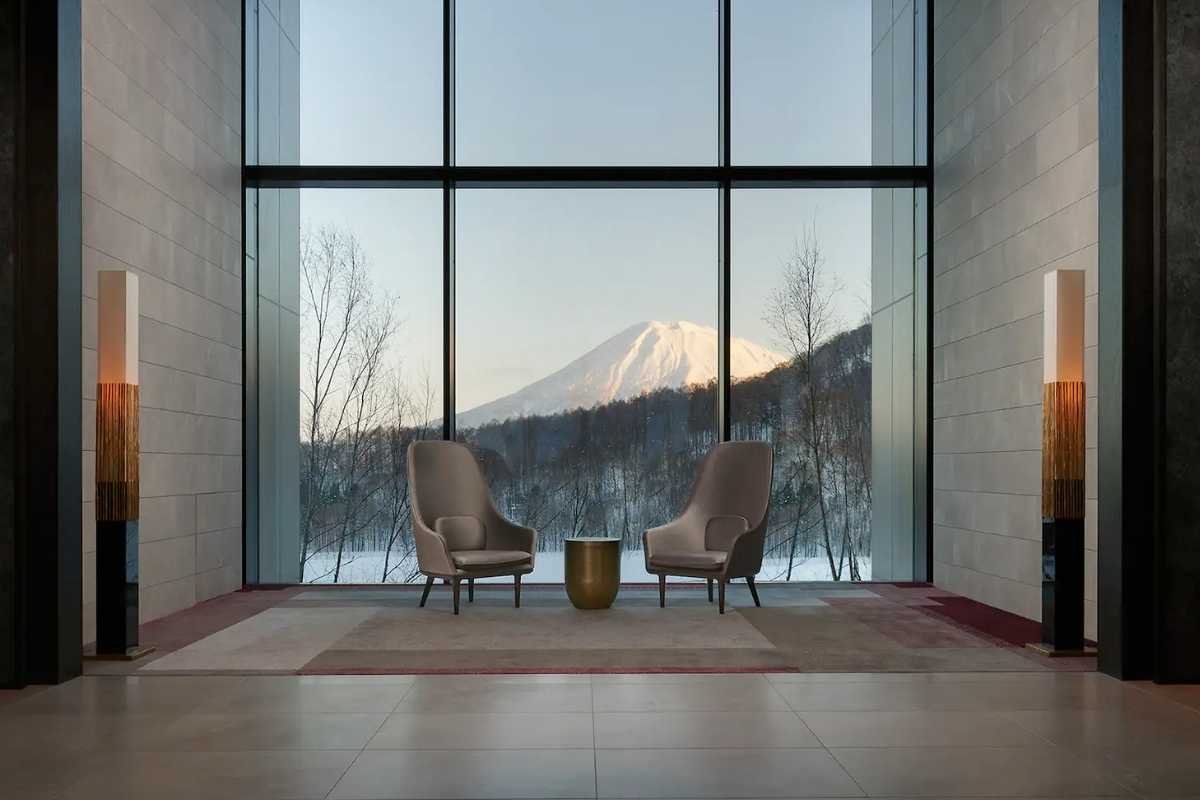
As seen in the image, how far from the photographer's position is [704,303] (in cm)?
712

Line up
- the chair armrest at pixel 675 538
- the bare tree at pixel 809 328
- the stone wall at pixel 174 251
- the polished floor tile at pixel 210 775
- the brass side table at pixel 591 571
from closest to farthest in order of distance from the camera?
the polished floor tile at pixel 210 775 → the stone wall at pixel 174 251 → the brass side table at pixel 591 571 → the chair armrest at pixel 675 538 → the bare tree at pixel 809 328

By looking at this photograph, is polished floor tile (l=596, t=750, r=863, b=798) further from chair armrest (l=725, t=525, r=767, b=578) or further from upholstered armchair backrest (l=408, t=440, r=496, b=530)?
upholstered armchair backrest (l=408, t=440, r=496, b=530)

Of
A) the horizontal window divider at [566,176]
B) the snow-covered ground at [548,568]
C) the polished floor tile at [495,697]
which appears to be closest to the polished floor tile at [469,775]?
the polished floor tile at [495,697]

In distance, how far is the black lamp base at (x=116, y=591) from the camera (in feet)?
14.4

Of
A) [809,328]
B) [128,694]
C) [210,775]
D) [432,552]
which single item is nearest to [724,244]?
[809,328]

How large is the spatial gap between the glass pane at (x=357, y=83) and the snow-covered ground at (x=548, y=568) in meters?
2.75

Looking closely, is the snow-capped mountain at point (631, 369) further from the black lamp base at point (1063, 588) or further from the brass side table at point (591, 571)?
the black lamp base at point (1063, 588)

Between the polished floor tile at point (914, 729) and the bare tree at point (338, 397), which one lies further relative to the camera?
the bare tree at point (338, 397)

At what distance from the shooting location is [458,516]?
20.5ft

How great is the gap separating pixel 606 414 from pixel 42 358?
3900 mm

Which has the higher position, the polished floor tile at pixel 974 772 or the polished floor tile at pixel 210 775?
the polished floor tile at pixel 974 772

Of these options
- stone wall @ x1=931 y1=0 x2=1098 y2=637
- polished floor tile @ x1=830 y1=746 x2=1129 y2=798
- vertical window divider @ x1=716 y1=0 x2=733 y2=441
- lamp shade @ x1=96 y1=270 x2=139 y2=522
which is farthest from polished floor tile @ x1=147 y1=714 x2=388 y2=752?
vertical window divider @ x1=716 y1=0 x2=733 y2=441

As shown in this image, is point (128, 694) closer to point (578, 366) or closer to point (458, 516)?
point (458, 516)

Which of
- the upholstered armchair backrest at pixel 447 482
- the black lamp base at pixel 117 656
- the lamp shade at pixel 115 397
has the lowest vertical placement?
the black lamp base at pixel 117 656
